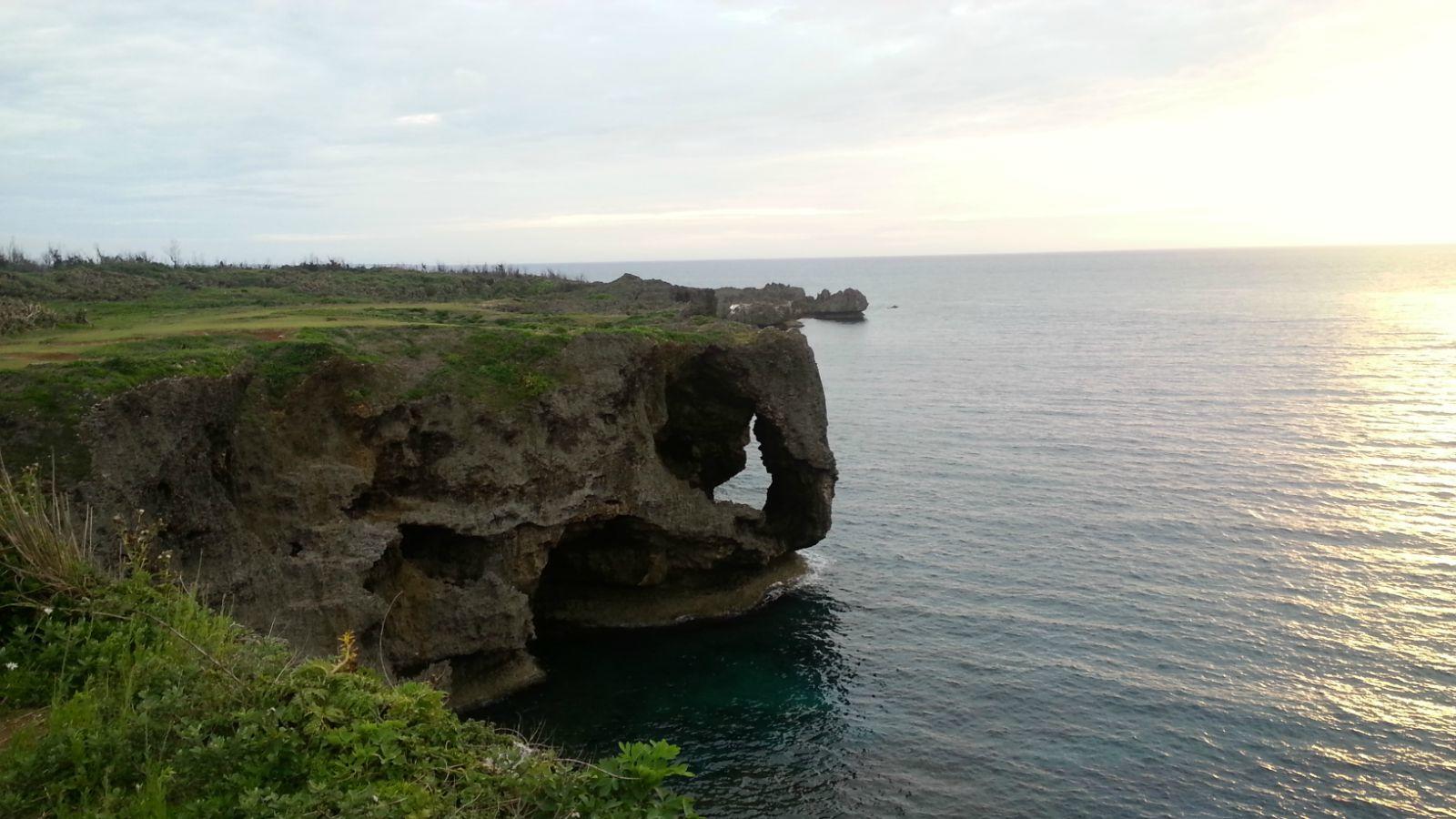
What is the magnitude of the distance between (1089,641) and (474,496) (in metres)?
20.0

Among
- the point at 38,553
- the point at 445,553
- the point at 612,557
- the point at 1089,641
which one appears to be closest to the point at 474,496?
the point at 445,553

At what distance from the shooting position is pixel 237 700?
9.02m

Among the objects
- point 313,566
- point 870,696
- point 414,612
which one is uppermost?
point 313,566

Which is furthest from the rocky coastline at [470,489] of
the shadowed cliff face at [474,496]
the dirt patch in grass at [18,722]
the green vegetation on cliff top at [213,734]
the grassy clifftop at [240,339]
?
→ the dirt patch in grass at [18,722]

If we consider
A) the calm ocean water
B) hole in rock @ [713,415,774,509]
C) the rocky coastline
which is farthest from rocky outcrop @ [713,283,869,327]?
the rocky coastline

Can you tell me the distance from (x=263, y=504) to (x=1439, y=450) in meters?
56.3

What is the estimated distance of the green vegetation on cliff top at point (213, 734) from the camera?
7891mm

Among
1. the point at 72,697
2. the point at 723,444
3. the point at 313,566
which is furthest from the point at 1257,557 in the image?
the point at 72,697

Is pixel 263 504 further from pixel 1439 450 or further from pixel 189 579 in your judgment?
pixel 1439 450

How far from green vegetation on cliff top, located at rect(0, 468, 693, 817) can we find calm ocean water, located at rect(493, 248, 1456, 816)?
15408 millimetres

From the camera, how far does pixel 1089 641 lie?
101 feet

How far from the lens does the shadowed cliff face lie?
23078mm

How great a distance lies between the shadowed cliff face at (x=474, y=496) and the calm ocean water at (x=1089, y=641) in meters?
2.79

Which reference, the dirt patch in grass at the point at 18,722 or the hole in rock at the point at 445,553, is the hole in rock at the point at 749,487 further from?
the dirt patch in grass at the point at 18,722
